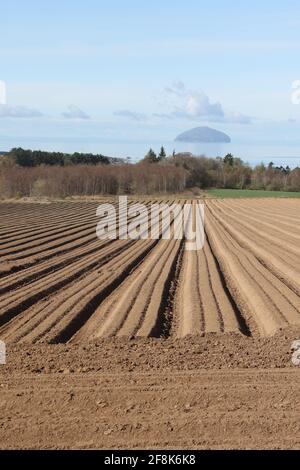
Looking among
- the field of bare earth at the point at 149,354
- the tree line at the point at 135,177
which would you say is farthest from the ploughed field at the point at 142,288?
the tree line at the point at 135,177

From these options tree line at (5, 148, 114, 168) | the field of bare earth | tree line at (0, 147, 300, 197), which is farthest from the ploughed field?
tree line at (5, 148, 114, 168)

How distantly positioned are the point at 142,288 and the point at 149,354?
213 inches

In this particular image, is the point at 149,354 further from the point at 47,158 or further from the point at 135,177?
the point at 47,158

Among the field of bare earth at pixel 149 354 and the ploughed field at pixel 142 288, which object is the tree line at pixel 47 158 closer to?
the ploughed field at pixel 142 288

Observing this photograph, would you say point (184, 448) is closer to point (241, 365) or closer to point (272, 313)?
point (241, 365)

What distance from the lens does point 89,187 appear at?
→ 7850 centimetres

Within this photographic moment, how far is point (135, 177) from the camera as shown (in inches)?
3275

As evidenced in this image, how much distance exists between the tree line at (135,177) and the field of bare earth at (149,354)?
2325 inches

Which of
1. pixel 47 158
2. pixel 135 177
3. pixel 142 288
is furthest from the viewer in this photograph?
pixel 47 158

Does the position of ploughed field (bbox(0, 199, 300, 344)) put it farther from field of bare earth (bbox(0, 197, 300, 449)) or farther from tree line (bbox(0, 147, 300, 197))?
tree line (bbox(0, 147, 300, 197))

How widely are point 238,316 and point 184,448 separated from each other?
19.6ft

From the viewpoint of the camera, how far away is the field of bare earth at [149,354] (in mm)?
5480

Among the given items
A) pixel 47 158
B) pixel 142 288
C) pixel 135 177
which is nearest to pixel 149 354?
pixel 142 288

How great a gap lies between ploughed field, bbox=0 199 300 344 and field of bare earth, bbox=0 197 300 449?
46mm
